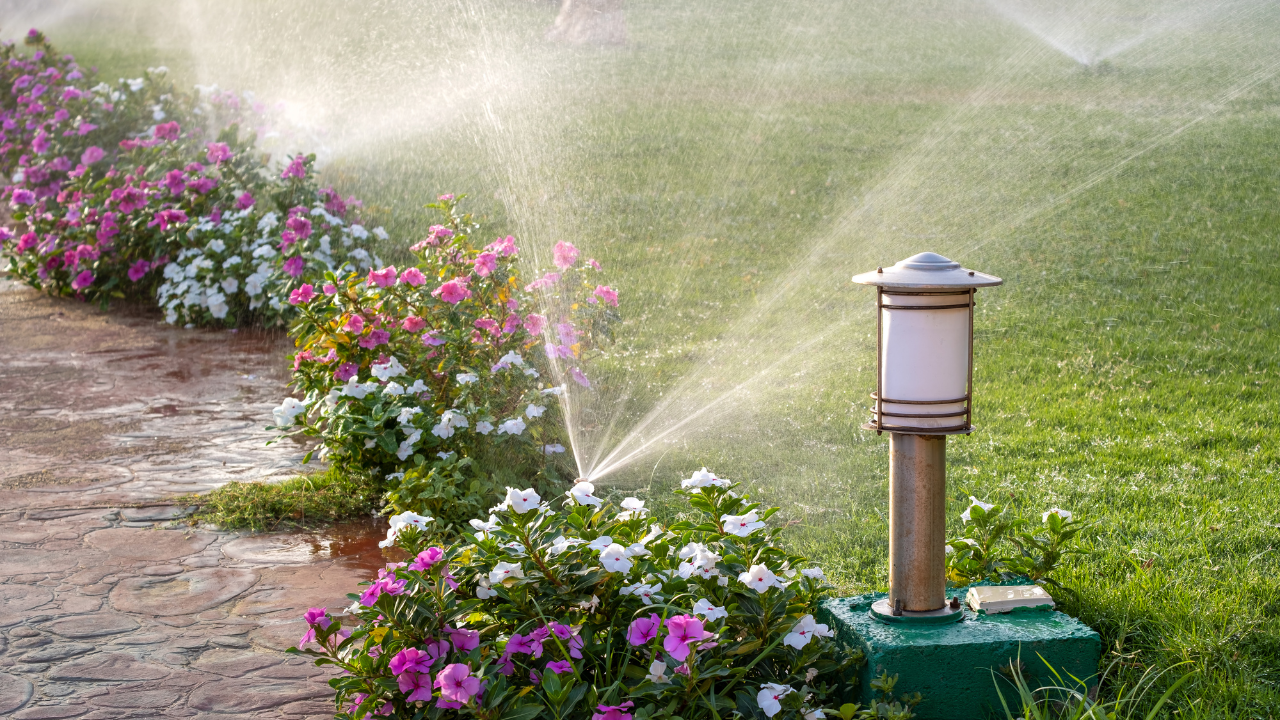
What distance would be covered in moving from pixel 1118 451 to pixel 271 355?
4.18 meters

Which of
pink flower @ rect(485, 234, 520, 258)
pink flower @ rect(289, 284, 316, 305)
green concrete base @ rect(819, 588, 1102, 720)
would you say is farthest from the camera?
pink flower @ rect(485, 234, 520, 258)

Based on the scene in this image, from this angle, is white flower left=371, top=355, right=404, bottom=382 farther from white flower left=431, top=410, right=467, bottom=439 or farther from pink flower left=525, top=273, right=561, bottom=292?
pink flower left=525, top=273, right=561, bottom=292

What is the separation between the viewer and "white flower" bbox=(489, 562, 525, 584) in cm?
234

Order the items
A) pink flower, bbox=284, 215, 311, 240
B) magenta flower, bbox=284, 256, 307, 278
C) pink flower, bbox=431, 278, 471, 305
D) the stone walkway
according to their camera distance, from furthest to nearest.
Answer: pink flower, bbox=284, 215, 311, 240, magenta flower, bbox=284, 256, 307, 278, pink flower, bbox=431, 278, 471, 305, the stone walkway

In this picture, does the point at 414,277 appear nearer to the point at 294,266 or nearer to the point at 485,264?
the point at 485,264

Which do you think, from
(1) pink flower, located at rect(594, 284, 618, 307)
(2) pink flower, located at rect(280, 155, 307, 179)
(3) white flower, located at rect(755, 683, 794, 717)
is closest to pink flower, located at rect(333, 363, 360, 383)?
(1) pink flower, located at rect(594, 284, 618, 307)

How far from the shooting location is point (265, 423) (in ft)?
16.0

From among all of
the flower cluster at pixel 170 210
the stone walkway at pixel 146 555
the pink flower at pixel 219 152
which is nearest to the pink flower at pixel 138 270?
the flower cluster at pixel 170 210

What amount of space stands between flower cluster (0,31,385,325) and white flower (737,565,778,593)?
4.05 meters

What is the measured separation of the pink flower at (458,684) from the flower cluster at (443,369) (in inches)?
53.8

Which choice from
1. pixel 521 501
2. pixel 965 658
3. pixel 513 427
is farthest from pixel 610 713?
pixel 513 427

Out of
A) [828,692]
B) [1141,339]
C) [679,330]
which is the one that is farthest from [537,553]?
[1141,339]

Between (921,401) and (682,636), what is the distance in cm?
69

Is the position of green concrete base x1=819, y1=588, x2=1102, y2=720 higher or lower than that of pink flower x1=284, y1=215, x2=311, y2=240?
lower
